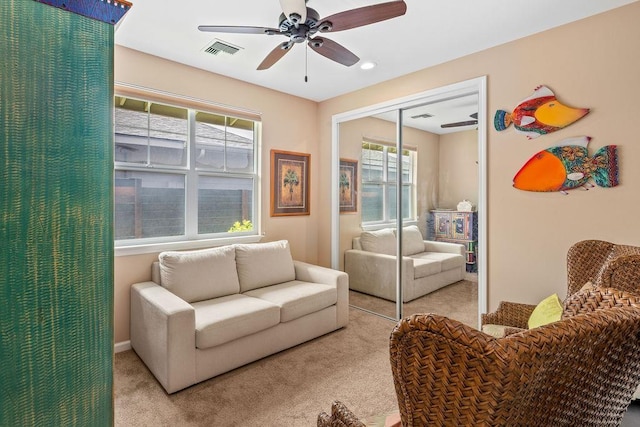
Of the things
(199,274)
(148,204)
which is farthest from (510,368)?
(148,204)

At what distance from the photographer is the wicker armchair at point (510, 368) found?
54cm

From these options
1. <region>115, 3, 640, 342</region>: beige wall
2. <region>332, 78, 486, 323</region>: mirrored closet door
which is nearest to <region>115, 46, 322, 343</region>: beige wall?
<region>115, 3, 640, 342</region>: beige wall

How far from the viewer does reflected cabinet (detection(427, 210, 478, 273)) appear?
3.04 metres

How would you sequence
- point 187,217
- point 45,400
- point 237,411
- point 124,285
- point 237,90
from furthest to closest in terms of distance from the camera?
point 237,90 → point 187,217 → point 124,285 → point 237,411 → point 45,400

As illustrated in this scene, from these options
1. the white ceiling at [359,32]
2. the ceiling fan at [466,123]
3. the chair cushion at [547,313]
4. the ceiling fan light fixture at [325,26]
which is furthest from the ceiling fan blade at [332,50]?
the chair cushion at [547,313]

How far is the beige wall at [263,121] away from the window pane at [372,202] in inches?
30.2

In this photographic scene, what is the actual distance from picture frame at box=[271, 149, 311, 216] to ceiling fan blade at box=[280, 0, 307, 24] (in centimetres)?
218

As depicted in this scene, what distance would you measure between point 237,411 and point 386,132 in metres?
3.01

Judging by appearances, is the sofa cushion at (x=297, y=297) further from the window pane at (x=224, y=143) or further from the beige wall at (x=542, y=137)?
the window pane at (x=224, y=143)

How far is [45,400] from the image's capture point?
0.94m

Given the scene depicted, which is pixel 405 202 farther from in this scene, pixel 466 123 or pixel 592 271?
pixel 592 271

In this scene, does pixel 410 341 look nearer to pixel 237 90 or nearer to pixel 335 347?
pixel 335 347

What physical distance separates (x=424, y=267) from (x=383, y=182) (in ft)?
3.46

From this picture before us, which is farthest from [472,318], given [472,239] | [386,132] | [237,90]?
[237,90]
